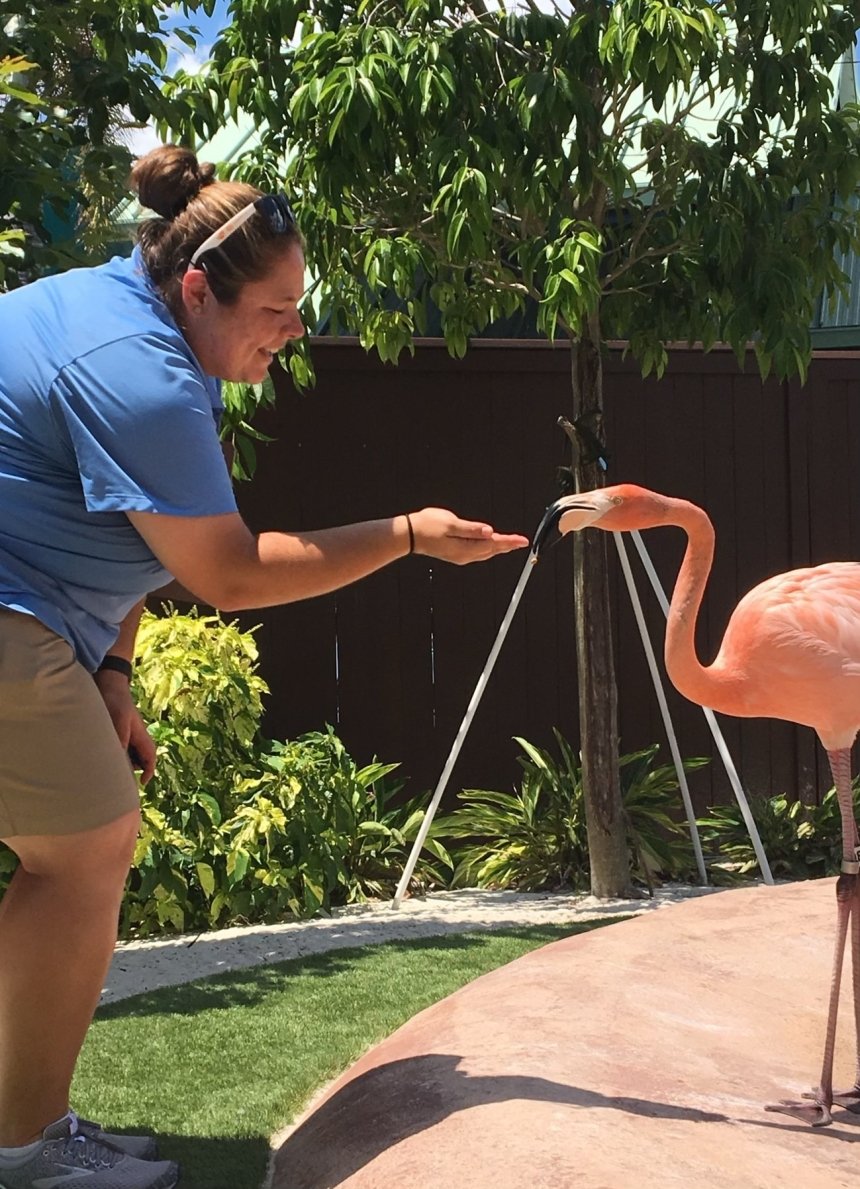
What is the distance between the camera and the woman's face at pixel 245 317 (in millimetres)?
2361

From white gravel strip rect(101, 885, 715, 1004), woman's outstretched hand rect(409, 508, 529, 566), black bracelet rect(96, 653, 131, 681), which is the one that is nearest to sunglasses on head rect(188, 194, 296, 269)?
woman's outstretched hand rect(409, 508, 529, 566)

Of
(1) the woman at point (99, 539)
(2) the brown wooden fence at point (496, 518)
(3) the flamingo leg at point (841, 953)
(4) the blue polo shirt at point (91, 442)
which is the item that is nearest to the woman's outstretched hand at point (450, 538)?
(1) the woman at point (99, 539)

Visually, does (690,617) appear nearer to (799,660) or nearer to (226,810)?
(799,660)

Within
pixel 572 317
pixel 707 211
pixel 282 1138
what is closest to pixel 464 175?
pixel 572 317

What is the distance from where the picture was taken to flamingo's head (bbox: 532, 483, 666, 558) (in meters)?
3.05

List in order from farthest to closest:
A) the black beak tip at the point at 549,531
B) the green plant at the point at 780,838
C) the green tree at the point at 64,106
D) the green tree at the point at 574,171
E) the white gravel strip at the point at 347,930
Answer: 1. the green plant at the point at 780,838
2. the white gravel strip at the point at 347,930
3. the green tree at the point at 574,171
4. the green tree at the point at 64,106
5. the black beak tip at the point at 549,531

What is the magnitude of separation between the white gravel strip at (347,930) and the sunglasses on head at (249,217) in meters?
3.27

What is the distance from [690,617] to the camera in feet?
11.0

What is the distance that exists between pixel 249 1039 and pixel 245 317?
2646 millimetres

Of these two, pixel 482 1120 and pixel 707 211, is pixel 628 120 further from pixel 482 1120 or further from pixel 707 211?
pixel 482 1120

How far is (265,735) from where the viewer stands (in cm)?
713

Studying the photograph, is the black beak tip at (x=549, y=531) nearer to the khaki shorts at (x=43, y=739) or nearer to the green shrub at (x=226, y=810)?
the khaki shorts at (x=43, y=739)

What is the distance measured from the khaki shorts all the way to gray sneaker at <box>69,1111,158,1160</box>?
0.67 meters

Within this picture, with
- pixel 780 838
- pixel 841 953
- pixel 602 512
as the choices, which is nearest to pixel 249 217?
pixel 602 512
